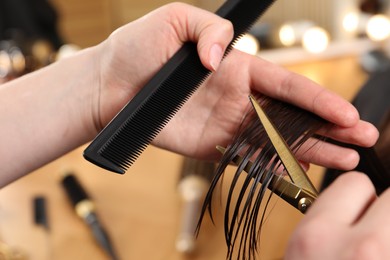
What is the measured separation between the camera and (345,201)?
0.38 m

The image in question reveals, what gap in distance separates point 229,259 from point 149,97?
8.1 inches

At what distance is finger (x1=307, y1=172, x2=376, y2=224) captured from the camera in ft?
1.20

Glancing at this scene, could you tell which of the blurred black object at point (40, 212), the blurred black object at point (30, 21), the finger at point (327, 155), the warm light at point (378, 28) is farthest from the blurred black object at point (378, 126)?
the blurred black object at point (30, 21)

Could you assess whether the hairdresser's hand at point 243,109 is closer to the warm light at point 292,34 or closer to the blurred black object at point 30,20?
the warm light at point 292,34

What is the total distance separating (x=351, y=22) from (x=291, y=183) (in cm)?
110

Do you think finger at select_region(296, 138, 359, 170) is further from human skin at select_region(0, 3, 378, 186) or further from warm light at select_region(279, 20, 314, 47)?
warm light at select_region(279, 20, 314, 47)

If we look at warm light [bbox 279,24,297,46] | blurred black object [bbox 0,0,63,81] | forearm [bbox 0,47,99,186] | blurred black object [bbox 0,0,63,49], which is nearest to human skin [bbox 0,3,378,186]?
forearm [bbox 0,47,99,186]

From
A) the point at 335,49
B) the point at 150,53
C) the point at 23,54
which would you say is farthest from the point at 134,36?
the point at 335,49

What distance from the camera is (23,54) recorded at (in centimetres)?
120

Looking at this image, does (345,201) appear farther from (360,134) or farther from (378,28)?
(378,28)

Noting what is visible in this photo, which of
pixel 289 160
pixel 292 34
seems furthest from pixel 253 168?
pixel 292 34

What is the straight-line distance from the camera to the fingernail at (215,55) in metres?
0.55

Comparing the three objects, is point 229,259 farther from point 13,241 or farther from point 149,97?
point 13,241

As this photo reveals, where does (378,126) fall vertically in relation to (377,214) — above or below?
below
